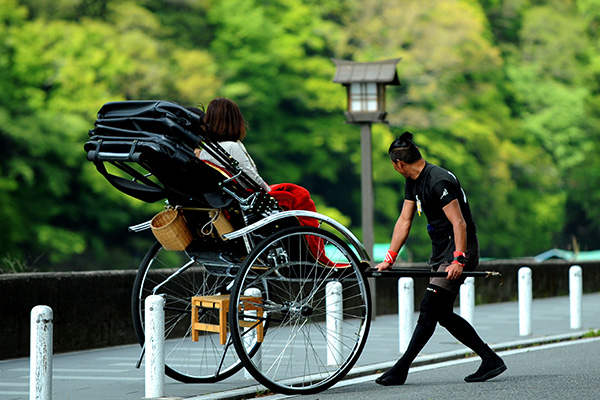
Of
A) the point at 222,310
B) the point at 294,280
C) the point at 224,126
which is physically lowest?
the point at 222,310

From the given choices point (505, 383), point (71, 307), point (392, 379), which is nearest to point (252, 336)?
point (392, 379)

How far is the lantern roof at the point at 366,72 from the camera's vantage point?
557 inches

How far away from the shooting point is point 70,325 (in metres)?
10.4

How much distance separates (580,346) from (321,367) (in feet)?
11.7

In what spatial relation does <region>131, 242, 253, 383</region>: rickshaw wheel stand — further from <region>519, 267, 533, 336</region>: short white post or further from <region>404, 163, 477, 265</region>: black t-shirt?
<region>519, 267, 533, 336</region>: short white post

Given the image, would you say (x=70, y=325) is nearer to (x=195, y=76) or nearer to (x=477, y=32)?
(x=195, y=76)

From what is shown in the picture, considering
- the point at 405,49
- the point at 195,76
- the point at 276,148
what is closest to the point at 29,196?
the point at 195,76

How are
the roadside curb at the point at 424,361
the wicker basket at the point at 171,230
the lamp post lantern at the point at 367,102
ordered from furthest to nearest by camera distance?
the lamp post lantern at the point at 367,102 → the roadside curb at the point at 424,361 → the wicker basket at the point at 171,230

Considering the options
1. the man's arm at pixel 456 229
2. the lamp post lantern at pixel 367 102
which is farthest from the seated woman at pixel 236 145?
the lamp post lantern at pixel 367 102

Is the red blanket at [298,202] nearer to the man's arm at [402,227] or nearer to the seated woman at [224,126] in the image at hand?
the seated woman at [224,126]

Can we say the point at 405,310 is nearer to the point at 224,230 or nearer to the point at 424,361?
the point at 424,361

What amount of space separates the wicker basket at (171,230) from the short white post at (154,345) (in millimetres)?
456

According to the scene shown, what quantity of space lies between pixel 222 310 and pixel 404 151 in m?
1.79

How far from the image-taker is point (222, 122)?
7.48m
